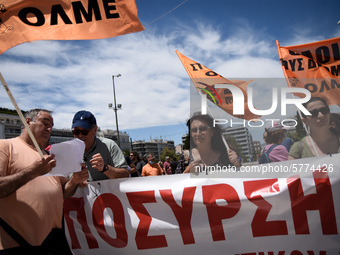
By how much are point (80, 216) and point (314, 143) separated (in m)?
2.59

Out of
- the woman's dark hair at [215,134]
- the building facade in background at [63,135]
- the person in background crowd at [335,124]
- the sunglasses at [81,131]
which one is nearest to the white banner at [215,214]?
the woman's dark hair at [215,134]

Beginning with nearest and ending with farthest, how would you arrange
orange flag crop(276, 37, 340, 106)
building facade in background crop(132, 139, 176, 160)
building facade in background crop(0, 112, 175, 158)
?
orange flag crop(276, 37, 340, 106) → building facade in background crop(0, 112, 175, 158) → building facade in background crop(132, 139, 176, 160)

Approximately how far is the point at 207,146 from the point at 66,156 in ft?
4.66

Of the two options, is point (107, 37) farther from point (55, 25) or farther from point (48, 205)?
point (48, 205)

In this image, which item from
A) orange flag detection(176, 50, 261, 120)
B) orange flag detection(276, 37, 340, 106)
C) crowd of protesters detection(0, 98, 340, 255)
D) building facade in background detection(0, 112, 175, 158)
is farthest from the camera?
building facade in background detection(0, 112, 175, 158)

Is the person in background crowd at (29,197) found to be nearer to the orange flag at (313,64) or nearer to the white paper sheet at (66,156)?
the white paper sheet at (66,156)

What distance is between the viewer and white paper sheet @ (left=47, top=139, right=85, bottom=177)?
219 centimetres

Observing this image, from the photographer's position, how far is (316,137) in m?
2.84

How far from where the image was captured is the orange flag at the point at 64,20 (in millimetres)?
2611

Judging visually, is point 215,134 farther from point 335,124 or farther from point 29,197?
point 29,197

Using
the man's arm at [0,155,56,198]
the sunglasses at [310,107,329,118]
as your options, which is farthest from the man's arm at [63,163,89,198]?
the sunglasses at [310,107,329,118]

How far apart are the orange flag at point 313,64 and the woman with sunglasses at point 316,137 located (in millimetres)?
2154

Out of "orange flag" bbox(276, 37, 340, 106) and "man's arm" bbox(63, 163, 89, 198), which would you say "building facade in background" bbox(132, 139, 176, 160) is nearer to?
"orange flag" bbox(276, 37, 340, 106)

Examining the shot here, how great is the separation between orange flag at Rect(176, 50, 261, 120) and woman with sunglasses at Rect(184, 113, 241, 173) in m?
0.53
